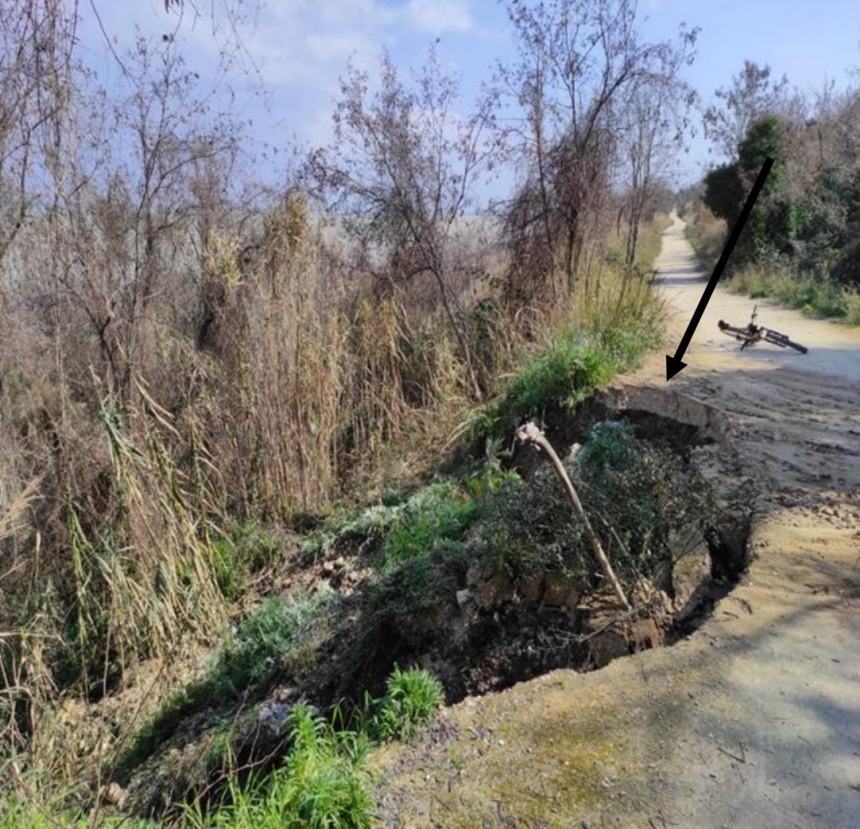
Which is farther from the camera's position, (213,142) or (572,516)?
(213,142)

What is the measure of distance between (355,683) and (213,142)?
465cm

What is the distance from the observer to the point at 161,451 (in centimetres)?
459

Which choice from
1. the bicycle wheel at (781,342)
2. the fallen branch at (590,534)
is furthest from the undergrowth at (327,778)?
the bicycle wheel at (781,342)

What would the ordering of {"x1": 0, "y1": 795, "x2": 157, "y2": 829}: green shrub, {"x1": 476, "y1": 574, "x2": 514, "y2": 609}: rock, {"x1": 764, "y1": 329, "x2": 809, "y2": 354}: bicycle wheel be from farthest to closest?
{"x1": 764, "y1": 329, "x2": 809, "y2": 354}: bicycle wheel → {"x1": 476, "y1": 574, "x2": 514, "y2": 609}: rock → {"x1": 0, "y1": 795, "x2": 157, "y2": 829}: green shrub

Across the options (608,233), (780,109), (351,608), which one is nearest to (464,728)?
(351,608)

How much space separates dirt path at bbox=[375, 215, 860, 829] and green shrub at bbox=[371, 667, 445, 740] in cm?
9

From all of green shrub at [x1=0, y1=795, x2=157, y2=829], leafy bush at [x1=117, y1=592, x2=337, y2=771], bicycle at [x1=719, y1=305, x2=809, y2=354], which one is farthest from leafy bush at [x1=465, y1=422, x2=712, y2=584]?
bicycle at [x1=719, y1=305, x2=809, y2=354]

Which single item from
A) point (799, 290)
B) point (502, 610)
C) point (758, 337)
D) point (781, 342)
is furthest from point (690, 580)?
point (799, 290)

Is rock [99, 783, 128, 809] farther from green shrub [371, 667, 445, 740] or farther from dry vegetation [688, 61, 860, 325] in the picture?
dry vegetation [688, 61, 860, 325]

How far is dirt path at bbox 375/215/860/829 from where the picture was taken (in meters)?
2.24

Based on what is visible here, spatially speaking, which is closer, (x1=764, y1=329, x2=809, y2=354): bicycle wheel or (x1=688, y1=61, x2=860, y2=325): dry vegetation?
(x1=764, y1=329, x2=809, y2=354): bicycle wheel

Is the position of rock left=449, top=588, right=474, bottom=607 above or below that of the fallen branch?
below

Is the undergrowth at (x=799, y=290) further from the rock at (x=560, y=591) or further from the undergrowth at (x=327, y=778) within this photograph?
the undergrowth at (x=327, y=778)

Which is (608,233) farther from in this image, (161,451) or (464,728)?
(464,728)
